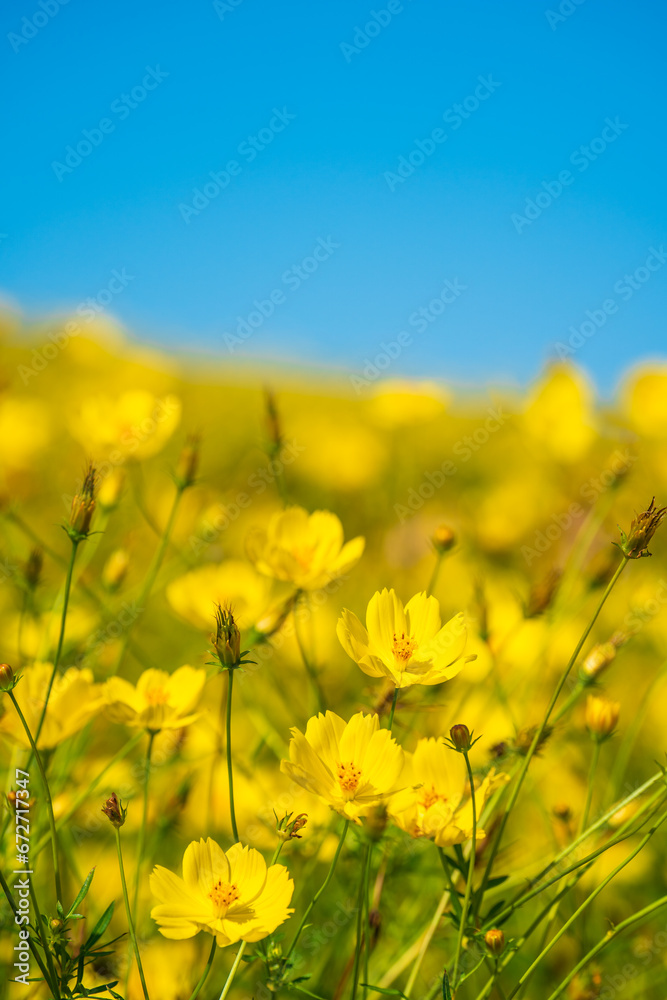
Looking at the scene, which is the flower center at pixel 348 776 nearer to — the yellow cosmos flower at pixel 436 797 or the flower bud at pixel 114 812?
the yellow cosmos flower at pixel 436 797

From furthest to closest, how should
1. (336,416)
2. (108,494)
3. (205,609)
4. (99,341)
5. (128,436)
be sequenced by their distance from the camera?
(336,416) → (99,341) → (128,436) → (108,494) → (205,609)

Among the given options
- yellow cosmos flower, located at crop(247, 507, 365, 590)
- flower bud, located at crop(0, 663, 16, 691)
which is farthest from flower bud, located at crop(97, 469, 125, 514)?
flower bud, located at crop(0, 663, 16, 691)

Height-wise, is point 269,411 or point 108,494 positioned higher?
point 269,411

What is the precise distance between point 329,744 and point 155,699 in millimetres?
220

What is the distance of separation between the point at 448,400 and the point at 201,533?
Result: 104 cm

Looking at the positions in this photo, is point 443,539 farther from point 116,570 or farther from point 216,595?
point 116,570

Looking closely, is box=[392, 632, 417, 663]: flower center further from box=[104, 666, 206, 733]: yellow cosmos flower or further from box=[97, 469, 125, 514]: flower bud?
box=[97, 469, 125, 514]: flower bud

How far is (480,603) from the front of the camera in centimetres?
97

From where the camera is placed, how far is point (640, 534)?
0.62 metres

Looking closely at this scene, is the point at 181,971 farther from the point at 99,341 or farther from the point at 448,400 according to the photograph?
the point at 99,341

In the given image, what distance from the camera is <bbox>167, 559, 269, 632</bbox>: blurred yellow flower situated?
1.02 m

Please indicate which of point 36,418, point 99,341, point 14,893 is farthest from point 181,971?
point 99,341

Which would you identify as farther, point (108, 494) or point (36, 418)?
point (36, 418)

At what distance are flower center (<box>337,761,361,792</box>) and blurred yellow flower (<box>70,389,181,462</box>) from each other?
75 centimetres
